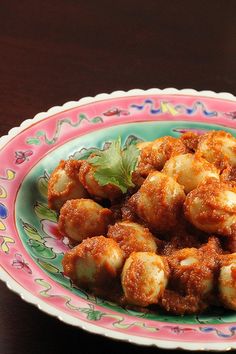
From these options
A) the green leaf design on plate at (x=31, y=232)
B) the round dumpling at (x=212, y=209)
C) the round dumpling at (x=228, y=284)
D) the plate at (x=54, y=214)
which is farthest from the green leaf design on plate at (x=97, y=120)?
the round dumpling at (x=228, y=284)

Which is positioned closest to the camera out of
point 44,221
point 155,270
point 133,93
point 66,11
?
point 155,270

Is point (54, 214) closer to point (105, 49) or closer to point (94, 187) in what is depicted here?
point (94, 187)

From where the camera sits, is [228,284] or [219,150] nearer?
[228,284]

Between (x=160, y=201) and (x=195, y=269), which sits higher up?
(x=160, y=201)

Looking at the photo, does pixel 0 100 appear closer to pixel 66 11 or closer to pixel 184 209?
pixel 66 11

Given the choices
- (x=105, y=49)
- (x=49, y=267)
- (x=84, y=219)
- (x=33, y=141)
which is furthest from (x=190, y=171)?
(x=105, y=49)

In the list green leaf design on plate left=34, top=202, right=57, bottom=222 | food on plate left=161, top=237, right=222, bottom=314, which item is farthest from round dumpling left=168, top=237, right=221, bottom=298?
green leaf design on plate left=34, top=202, right=57, bottom=222

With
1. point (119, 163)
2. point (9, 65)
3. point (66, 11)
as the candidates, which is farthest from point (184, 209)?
point (66, 11)

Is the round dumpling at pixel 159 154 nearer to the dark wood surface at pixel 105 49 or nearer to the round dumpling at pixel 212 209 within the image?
the round dumpling at pixel 212 209
